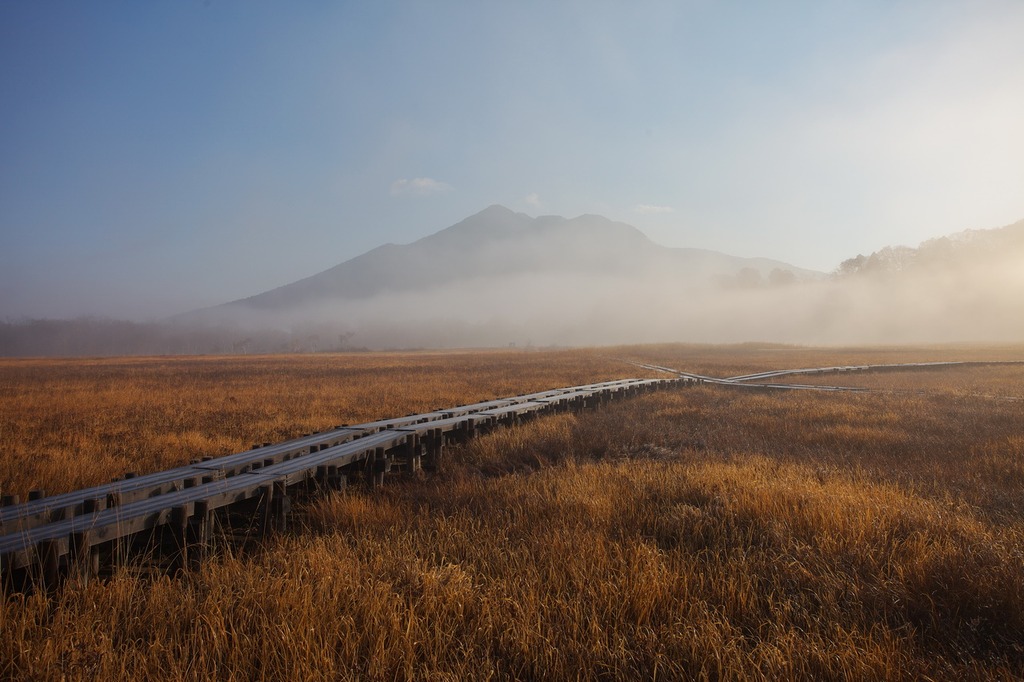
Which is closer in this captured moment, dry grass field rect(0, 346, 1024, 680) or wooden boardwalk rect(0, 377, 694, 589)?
dry grass field rect(0, 346, 1024, 680)

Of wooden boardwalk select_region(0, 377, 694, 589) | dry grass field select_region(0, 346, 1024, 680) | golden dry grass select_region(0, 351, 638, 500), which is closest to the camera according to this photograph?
dry grass field select_region(0, 346, 1024, 680)

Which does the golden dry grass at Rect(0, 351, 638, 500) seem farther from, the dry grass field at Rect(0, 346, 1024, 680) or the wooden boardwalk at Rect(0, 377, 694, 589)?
the wooden boardwalk at Rect(0, 377, 694, 589)

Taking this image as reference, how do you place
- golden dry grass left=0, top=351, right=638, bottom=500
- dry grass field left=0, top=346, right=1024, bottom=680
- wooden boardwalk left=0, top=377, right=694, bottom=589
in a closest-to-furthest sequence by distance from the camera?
dry grass field left=0, top=346, right=1024, bottom=680
wooden boardwalk left=0, top=377, right=694, bottom=589
golden dry grass left=0, top=351, right=638, bottom=500

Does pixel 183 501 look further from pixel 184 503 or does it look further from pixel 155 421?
pixel 155 421

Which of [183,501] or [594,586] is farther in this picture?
[183,501]

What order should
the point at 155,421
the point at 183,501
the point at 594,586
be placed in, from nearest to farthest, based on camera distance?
the point at 594,586 < the point at 183,501 < the point at 155,421

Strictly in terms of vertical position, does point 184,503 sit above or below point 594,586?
above

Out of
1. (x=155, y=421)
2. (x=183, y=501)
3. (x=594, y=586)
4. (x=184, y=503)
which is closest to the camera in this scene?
(x=594, y=586)

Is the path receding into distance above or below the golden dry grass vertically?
above

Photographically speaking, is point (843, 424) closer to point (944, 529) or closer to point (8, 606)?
point (944, 529)

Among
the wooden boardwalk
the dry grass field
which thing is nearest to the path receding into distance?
the wooden boardwalk

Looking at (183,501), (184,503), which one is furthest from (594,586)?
(183,501)

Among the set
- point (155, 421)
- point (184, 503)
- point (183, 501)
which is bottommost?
point (155, 421)

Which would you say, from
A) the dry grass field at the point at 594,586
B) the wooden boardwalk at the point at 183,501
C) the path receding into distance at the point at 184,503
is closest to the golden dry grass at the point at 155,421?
the dry grass field at the point at 594,586
